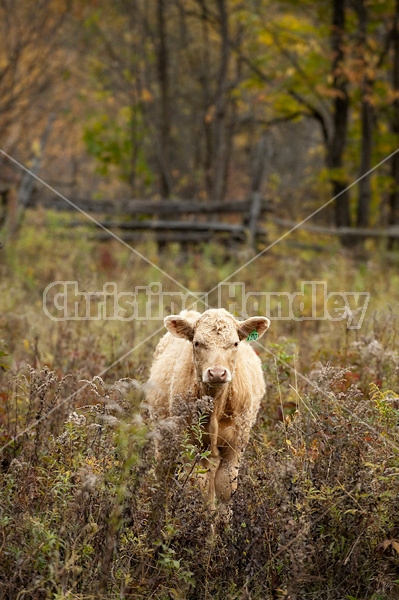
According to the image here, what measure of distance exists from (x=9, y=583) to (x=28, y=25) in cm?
1378

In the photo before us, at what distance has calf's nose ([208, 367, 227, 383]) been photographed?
166 inches

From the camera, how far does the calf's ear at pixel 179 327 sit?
4750 mm

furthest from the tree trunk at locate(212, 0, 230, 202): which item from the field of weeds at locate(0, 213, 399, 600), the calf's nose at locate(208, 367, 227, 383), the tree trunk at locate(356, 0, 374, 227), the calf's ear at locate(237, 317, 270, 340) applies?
the field of weeds at locate(0, 213, 399, 600)

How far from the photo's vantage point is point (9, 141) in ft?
54.9

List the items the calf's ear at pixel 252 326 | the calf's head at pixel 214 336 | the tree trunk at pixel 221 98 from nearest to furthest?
the calf's head at pixel 214 336, the calf's ear at pixel 252 326, the tree trunk at pixel 221 98

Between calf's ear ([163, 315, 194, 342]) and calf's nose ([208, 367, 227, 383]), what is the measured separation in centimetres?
63

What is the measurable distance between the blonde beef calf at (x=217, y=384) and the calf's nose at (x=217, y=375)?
0.16 feet

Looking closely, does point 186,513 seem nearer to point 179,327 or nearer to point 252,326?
point 179,327

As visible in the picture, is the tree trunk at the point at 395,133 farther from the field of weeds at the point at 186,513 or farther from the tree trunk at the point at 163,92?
the field of weeds at the point at 186,513

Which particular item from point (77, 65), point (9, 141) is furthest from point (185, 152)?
point (9, 141)

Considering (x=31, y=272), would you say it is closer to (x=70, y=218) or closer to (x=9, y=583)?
(x=70, y=218)

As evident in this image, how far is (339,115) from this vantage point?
1603cm

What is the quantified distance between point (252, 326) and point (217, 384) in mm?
732

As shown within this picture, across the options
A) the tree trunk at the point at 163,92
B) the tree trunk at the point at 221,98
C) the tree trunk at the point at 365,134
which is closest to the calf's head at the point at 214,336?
the tree trunk at the point at 365,134
